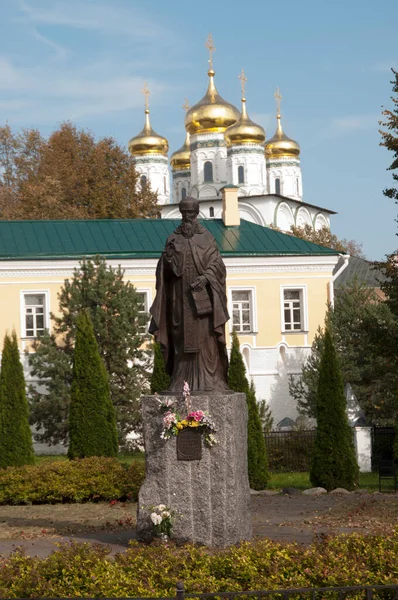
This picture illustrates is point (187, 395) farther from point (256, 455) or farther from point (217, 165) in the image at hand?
point (217, 165)

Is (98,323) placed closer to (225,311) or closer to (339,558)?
(225,311)

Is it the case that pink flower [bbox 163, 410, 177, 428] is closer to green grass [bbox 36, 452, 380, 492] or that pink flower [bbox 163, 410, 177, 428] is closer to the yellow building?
green grass [bbox 36, 452, 380, 492]

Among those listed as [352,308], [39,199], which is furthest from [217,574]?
[39,199]

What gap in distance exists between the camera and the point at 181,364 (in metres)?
10.1

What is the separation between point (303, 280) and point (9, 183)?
2187 centimetres

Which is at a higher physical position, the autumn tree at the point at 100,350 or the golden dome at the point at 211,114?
the golden dome at the point at 211,114

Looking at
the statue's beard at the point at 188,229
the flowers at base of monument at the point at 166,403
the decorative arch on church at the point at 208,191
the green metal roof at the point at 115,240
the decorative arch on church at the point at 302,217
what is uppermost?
the decorative arch on church at the point at 208,191

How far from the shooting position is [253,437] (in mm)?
19781

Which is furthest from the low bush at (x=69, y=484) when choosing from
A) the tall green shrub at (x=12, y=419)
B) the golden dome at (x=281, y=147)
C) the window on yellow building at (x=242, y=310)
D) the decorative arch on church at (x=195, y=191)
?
the golden dome at (x=281, y=147)

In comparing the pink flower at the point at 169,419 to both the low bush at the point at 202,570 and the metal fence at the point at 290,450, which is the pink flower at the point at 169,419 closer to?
the low bush at the point at 202,570

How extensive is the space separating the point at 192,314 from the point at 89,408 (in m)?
9.80

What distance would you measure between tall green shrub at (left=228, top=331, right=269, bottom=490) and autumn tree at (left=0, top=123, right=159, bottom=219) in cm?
2249

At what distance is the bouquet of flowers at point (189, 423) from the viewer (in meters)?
9.66

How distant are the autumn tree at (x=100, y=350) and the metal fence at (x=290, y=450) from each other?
13.7 feet
